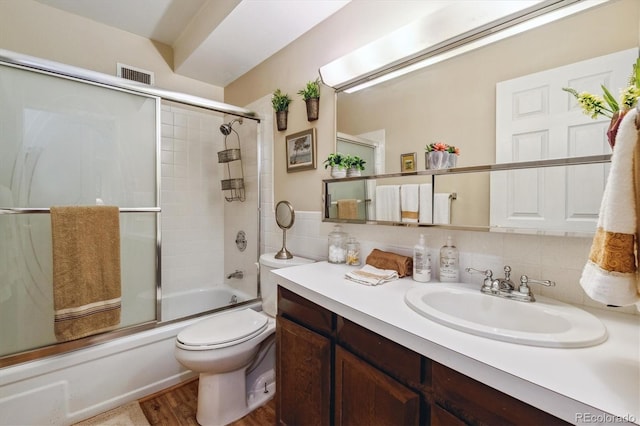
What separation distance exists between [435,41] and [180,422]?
2.27 meters

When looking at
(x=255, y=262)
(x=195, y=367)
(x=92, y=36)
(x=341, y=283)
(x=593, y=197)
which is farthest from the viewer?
(x=255, y=262)

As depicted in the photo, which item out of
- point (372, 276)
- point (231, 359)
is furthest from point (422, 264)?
point (231, 359)

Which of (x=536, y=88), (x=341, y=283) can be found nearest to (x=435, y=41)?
(x=536, y=88)

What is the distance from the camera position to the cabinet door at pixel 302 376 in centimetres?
107

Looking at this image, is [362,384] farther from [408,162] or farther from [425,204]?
[408,162]

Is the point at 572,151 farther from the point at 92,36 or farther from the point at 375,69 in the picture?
the point at 92,36

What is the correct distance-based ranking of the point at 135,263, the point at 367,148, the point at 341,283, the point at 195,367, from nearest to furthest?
the point at 341,283
the point at 195,367
the point at 367,148
the point at 135,263

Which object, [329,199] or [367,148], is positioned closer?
[367,148]

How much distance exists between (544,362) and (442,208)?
716 millimetres

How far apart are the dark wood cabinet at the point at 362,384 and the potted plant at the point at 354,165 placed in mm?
729

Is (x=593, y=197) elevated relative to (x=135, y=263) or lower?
elevated

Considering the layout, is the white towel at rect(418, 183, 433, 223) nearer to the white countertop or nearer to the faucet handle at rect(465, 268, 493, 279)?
the faucet handle at rect(465, 268, 493, 279)

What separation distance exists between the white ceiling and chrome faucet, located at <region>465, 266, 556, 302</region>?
1637 millimetres

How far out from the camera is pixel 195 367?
4.67 feet
